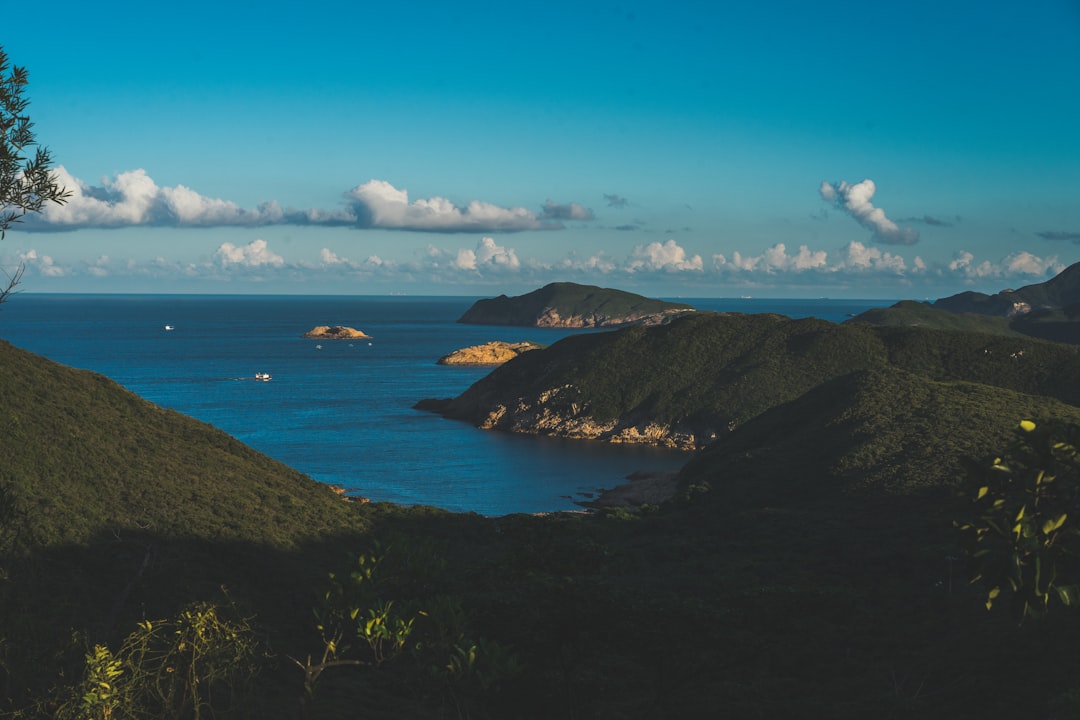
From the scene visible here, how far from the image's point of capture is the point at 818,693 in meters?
26.9

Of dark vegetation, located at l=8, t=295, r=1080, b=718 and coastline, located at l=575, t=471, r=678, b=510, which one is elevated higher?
dark vegetation, located at l=8, t=295, r=1080, b=718

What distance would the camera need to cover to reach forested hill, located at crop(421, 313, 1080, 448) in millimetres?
119875

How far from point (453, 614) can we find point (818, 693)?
15339mm

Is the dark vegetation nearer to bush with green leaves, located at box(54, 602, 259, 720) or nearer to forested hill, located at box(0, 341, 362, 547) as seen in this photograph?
bush with green leaves, located at box(54, 602, 259, 720)

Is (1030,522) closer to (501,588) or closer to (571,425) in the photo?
(501,588)

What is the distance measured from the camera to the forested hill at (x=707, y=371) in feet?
393

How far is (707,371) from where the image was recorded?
448 feet

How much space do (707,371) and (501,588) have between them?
110325 millimetres

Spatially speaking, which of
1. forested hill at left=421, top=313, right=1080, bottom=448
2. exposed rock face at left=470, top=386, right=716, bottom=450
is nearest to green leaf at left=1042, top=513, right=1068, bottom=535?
forested hill at left=421, top=313, right=1080, bottom=448

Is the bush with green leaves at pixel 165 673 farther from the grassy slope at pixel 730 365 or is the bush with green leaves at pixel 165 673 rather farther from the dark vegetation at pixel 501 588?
the grassy slope at pixel 730 365

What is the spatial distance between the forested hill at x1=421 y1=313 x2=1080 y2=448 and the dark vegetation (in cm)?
3473

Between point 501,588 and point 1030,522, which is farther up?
point 1030,522

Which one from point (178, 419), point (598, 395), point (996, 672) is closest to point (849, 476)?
point (996, 672)

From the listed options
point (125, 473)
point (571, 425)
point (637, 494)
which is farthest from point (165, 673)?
point (571, 425)
